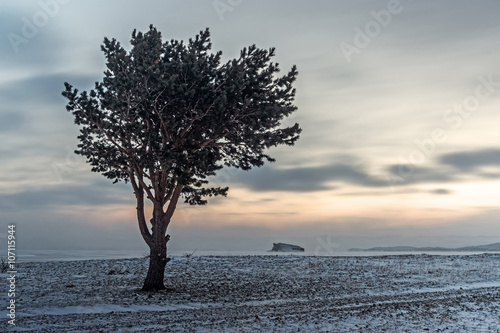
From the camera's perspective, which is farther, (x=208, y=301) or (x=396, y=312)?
(x=208, y=301)

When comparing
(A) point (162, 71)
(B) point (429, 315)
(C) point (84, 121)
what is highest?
(A) point (162, 71)

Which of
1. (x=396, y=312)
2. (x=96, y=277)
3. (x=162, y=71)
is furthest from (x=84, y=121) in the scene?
(x=396, y=312)

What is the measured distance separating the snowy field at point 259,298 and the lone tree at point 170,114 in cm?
403

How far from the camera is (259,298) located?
21578 mm

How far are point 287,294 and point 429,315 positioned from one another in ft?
25.6

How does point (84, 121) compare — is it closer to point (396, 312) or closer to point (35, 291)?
point (35, 291)

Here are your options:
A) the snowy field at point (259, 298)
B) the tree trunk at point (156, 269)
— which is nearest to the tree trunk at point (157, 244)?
the tree trunk at point (156, 269)

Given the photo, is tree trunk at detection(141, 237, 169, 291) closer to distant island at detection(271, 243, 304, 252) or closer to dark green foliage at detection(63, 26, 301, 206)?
dark green foliage at detection(63, 26, 301, 206)

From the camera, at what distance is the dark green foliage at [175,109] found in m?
21.7

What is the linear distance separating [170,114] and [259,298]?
957 centimetres

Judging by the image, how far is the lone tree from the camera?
71.4 feet

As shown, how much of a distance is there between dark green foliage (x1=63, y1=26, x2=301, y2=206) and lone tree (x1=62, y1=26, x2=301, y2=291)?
0.16 feet

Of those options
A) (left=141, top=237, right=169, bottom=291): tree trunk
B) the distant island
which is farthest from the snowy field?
the distant island

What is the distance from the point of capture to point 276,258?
40.7m
